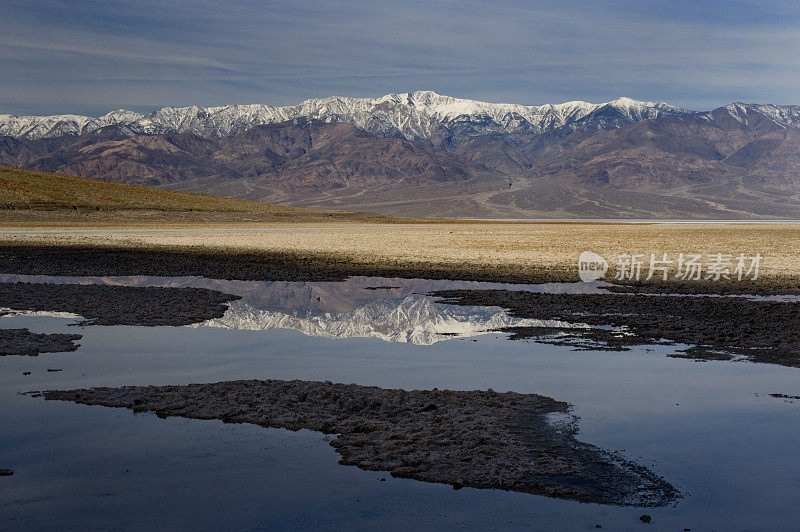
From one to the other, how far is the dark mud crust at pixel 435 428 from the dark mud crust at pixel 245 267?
1719 cm

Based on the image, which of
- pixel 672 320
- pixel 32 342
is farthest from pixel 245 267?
pixel 672 320

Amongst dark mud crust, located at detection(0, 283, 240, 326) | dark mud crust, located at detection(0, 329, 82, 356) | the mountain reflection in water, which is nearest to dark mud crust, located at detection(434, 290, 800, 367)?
the mountain reflection in water

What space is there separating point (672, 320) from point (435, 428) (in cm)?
1048

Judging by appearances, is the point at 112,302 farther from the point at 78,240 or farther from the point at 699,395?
the point at 78,240

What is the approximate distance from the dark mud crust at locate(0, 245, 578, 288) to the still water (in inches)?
516

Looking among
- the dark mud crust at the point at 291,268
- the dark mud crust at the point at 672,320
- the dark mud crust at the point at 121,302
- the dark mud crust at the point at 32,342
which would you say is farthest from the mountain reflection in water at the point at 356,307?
the dark mud crust at the point at 32,342

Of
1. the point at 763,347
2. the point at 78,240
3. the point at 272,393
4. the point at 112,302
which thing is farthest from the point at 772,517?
the point at 78,240

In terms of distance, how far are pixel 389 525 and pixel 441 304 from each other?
14.6 meters

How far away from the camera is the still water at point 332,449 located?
6.70 metres

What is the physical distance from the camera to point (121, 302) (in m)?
20.2

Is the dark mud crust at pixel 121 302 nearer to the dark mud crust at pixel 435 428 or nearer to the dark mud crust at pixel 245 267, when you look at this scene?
the dark mud crust at pixel 245 267

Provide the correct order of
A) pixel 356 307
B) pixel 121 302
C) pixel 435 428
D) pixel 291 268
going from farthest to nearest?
pixel 291 268 → pixel 356 307 → pixel 121 302 → pixel 435 428

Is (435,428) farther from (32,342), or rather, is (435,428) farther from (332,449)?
(32,342)

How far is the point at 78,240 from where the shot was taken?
172 ft
